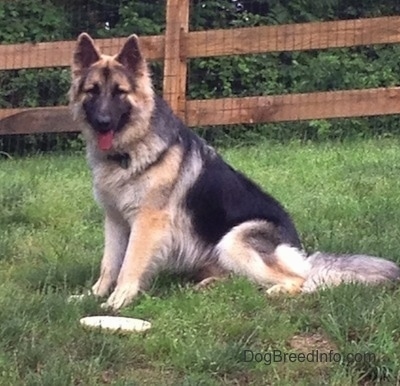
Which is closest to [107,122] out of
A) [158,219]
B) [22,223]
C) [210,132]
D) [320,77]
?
[158,219]

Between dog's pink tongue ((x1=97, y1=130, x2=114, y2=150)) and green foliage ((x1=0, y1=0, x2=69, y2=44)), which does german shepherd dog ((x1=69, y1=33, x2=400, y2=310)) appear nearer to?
dog's pink tongue ((x1=97, y1=130, x2=114, y2=150))

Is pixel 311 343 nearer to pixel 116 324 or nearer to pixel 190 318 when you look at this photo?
pixel 190 318

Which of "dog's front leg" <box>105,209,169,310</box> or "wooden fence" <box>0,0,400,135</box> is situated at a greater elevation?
"wooden fence" <box>0,0,400,135</box>

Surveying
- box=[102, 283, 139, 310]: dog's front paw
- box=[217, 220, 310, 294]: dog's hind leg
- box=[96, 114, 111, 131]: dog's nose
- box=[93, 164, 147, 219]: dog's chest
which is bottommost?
box=[102, 283, 139, 310]: dog's front paw

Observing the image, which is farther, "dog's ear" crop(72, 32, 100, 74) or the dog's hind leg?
"dog's ear" crop(72, 32, 100, 74)

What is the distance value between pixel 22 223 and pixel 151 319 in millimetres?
2360

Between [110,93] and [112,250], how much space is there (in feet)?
3.07

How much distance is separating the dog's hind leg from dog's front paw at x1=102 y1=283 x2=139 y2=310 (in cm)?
57

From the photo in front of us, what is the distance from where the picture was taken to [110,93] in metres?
5.35

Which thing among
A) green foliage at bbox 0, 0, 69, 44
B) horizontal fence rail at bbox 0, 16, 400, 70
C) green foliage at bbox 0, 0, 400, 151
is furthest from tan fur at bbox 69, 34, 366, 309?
→ green foliage at bbox 0, 0, 69, 44

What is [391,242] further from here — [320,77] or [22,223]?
[320,77]

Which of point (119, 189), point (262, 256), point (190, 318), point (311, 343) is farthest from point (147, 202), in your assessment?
point (311, 343)

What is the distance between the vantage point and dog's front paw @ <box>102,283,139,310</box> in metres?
4.83

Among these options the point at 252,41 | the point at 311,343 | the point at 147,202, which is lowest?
the point at 311,343
